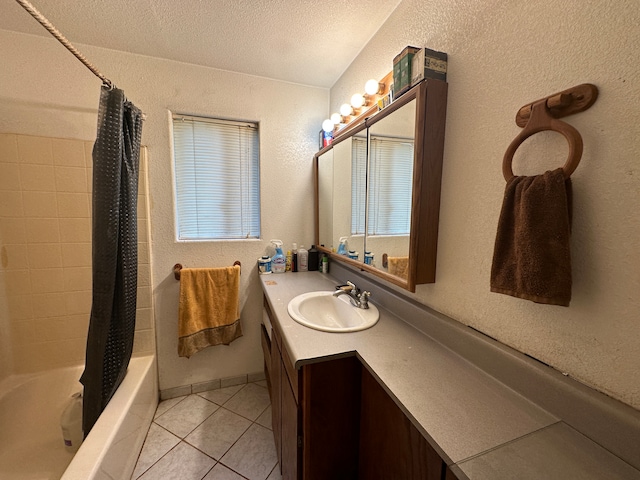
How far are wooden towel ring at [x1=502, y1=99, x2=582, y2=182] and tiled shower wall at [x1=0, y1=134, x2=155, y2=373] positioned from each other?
1.81 meters

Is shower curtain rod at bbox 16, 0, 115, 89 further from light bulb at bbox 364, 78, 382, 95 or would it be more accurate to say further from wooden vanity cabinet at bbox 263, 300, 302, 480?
wooden vanity cabinet at bbox 263, 300, 302, 480

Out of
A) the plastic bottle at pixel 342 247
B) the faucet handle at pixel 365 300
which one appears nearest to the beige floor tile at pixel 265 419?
the faucet handle at pixel 365 300

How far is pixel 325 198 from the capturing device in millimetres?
1854

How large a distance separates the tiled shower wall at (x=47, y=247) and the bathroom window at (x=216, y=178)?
0.84 feet

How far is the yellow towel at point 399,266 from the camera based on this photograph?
3.42 feet

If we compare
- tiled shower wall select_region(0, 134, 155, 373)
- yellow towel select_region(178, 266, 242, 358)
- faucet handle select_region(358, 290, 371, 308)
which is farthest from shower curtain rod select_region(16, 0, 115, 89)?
faucet handle select_region(358, 290, 371, 308)

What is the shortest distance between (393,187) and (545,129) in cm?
58

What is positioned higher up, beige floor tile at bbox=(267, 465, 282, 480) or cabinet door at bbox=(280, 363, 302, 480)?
cabinet door at bbox=(280, 363, 302, 480)

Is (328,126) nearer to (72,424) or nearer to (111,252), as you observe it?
(111,252)

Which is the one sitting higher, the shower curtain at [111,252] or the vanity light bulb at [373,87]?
the vanity light bulb at [373,87]

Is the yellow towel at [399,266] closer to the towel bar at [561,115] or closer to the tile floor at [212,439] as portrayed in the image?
the towel bar at [561,115]

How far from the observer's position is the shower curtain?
3.74ft

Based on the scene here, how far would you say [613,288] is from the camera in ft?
1.83

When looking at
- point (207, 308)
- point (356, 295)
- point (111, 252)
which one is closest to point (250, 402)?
point (207, 308)
